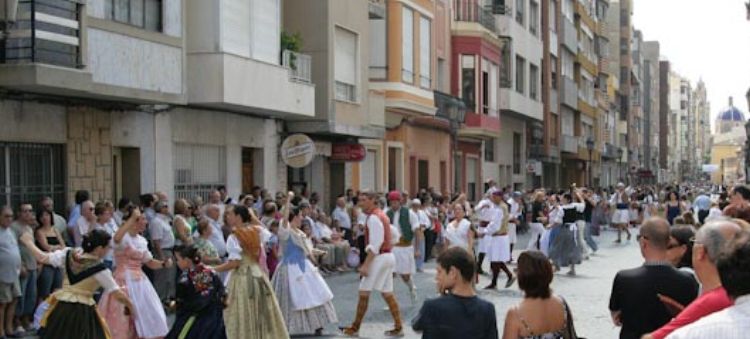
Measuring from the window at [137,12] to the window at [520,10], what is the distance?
29.5 metres

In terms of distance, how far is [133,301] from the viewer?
10.9 m

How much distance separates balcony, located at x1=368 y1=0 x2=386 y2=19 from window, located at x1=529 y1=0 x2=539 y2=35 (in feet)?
69.1

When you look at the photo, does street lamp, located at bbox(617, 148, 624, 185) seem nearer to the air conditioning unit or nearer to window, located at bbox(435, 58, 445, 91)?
window, located at bbox(435, 58, 445, 91)

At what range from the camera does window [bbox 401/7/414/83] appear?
1241 inches

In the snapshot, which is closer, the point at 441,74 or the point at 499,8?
the point at 441,74

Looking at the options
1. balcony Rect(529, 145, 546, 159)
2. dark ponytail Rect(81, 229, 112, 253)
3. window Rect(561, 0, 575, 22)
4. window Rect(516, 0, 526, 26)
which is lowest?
dark ponytail Rect(81, 229, 112, 253)

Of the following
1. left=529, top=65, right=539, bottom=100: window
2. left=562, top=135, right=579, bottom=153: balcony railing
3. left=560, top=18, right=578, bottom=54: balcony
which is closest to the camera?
left=529, top=65, right=539, bottom=100: window

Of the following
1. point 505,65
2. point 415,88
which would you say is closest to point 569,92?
point 505,65

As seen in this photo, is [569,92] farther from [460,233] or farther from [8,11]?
[8,11]

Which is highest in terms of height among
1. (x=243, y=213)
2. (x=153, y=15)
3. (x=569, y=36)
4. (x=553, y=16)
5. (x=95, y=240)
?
(x=553, y=16)

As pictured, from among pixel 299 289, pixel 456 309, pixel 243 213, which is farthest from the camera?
pixel 299 289

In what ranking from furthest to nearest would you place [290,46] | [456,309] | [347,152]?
[347,152] < [290,46] < [456,309]

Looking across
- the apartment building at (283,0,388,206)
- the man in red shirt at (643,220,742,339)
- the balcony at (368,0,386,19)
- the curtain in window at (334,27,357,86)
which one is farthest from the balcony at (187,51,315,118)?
the man in red shirt at (643,220,742,339)

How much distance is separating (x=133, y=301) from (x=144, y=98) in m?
7.65
